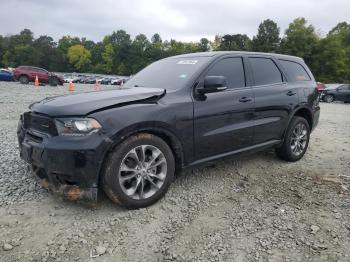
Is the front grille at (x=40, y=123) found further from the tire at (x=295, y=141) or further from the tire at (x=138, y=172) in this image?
the tire at (x=295, y=141)

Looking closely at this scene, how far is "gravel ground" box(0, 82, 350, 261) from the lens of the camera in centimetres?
280

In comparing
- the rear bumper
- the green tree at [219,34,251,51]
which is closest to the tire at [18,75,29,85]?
the rear bumper

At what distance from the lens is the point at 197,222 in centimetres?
331

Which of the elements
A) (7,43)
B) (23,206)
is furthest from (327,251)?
(7,43)

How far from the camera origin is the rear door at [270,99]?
4.52 metres

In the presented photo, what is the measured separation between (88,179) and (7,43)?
4117 inches

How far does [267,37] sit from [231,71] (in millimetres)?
57569

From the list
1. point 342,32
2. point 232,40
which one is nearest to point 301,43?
point 342,32

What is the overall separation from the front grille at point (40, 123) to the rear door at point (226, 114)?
156cm

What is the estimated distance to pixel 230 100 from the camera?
4090 millimetres

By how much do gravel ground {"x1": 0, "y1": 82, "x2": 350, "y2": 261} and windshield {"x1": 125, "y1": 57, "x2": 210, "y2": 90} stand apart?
1307 millimetres

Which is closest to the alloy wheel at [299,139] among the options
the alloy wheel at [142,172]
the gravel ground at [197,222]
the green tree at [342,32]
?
the gravel ground at [197,222]

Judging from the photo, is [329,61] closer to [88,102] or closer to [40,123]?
[88,102]

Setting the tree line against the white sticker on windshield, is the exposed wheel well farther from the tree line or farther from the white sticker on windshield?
the tree line
